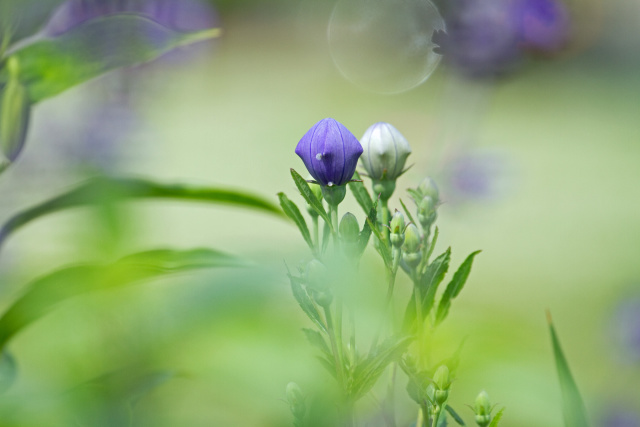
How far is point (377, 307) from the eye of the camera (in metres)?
0.25

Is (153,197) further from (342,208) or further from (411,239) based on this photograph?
(342,208)

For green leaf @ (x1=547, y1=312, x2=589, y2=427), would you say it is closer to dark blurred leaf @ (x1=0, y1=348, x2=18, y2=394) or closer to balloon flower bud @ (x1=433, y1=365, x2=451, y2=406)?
balloon flower bud @ (x1=433, y1=365, x2=451, y2=406)

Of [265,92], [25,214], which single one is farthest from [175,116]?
[25,214]

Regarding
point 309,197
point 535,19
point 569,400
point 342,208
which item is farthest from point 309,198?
point 342,208

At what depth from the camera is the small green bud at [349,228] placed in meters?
0.27

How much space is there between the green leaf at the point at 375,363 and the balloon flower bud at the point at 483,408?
5 cm

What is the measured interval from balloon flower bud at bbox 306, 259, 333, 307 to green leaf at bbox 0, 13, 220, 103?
0.19 m

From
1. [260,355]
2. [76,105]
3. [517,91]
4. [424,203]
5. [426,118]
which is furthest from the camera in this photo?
[517,91]

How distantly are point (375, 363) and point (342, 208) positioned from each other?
1.93 m

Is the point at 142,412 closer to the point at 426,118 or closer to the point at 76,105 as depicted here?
the point at 76,105

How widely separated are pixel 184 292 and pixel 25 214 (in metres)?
0.22

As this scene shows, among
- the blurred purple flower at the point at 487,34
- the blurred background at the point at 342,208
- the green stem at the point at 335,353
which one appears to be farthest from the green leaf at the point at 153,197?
the blurred purple flower at the point at 487,34

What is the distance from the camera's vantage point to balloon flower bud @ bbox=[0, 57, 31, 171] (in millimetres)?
395

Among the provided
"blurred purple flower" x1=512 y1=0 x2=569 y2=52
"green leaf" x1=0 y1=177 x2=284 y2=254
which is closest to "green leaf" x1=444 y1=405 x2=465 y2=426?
"green leaf" x1=0 y1=177 x2=284 y2=254
